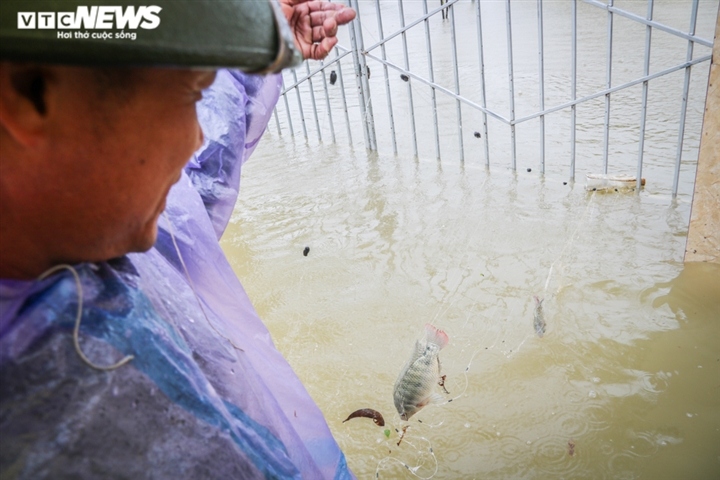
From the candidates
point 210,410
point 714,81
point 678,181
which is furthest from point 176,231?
point 678,181

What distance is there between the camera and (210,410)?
1.01 meters

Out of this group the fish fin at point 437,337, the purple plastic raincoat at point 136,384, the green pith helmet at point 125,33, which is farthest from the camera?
the fish fin at point 437,337

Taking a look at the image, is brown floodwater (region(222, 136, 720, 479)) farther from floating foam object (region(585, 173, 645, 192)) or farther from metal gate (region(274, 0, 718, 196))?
metal gate (region(274, 0, 718, 196))

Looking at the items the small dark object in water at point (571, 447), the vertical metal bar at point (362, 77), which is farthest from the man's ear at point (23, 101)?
the vertical metal bar at point (362, 77)

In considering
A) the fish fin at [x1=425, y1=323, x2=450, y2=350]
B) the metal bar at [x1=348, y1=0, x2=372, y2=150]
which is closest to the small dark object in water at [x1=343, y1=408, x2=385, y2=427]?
the fish fin at [x1=425, y1=323, x2=450, y2=350]

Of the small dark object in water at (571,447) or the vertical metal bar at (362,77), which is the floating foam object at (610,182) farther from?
the small dark object in water at (571,447)

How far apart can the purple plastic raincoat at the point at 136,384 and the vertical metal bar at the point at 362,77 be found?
220 inches

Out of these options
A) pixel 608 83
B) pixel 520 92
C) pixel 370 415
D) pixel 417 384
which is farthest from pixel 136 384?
pixel 520 92

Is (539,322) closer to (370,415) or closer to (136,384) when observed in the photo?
(370,415)

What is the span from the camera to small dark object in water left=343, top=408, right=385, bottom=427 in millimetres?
3033

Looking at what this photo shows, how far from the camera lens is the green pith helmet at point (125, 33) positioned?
0.64m

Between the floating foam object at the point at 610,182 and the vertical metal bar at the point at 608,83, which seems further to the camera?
the floating foam object at the point at 610,182

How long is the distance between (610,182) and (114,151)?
206 inches

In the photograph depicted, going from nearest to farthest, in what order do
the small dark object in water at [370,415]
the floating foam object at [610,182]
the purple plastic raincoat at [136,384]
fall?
1. the purple plastic raincoat at [136,384]
2. the small dark object in water at [370,415]
3. the floating foam object at [610,182]
